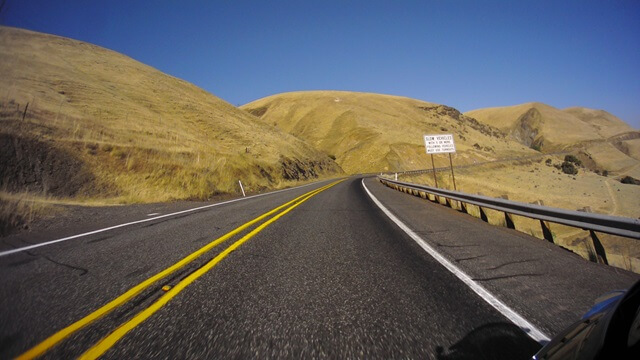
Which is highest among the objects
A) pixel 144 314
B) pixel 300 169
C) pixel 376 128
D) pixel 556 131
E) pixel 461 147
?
pixel 376 128

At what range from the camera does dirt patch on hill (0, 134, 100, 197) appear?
12.0 m

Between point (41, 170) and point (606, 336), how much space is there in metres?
17.9

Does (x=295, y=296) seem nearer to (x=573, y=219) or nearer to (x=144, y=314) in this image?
(x=144, y=314)

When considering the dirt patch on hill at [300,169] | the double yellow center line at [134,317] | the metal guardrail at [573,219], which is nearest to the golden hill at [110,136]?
the dirt patch on hill at [300,169]

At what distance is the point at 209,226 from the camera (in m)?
7.35

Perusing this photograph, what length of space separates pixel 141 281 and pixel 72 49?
51.9 m

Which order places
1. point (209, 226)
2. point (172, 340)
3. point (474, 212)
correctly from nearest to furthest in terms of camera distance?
point (172, 340) → point (209, 226) → point (474, 212)

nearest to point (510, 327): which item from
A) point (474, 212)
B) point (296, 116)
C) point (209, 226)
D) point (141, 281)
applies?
point (141, 281)

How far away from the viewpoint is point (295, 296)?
328 centimetres

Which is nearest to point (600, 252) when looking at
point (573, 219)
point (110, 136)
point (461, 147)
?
point (573, 219)

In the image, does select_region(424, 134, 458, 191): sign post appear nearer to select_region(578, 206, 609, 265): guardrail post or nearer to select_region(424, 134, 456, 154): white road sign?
select_region(424, 134, 456, 154): white road sign

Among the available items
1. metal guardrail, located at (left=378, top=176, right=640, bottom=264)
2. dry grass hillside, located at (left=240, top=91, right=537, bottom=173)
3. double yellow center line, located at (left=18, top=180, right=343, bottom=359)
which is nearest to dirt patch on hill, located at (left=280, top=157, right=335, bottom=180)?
dry grass hillside, located at (left=240, top=91, right=537, bottom=173)

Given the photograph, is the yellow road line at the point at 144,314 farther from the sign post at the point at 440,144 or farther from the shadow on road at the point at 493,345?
the sign post at the point at 440,144

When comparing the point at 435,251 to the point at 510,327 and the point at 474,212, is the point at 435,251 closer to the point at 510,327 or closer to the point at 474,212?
the point at 510,327
